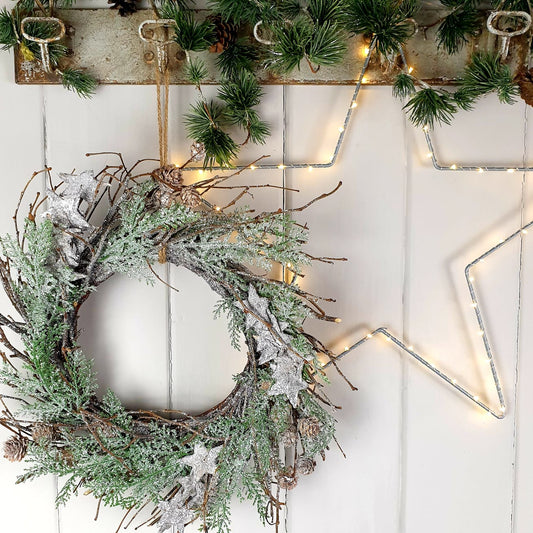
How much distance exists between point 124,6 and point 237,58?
23 cm

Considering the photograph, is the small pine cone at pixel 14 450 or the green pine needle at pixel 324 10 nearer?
the green pine needle at pixel 324 10

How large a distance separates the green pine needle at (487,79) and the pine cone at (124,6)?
2.04 feet

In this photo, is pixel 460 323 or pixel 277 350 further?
pixel 460 323

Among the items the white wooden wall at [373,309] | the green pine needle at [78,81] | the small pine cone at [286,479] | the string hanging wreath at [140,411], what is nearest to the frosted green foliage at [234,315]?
the string hanging wreath at [140,411]

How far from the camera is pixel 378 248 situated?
3.46ft

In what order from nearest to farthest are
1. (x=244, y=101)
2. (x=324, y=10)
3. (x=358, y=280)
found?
1. (x=324, y=10)
2. (x=244, y=101)
3. (x=358, y=280)

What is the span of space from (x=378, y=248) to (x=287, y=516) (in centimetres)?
59

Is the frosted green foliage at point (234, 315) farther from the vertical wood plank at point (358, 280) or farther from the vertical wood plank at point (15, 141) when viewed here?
the vertical wood plank at point (15, 141)

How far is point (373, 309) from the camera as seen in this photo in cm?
106

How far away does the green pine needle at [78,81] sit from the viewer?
0.97m

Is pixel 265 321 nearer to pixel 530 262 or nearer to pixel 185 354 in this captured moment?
pixel 185 354

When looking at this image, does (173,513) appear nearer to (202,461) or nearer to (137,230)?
(202,461)

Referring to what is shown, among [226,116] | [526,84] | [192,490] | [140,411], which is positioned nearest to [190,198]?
[226,116]

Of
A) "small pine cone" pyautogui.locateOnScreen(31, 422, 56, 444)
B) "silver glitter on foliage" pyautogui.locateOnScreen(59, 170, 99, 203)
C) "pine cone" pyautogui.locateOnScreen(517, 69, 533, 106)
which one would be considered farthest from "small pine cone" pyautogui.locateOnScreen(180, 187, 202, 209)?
"pine cone" pyautogui.locateOnScreen(517, 69, 533, 106)
